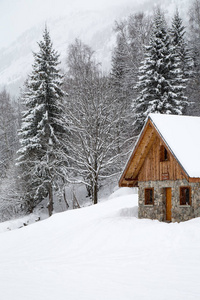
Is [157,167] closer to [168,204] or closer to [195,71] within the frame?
[168,204]

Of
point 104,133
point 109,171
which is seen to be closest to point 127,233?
point 104,133

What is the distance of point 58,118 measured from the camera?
3027cm

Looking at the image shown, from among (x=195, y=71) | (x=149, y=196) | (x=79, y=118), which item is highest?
(x=195, y=71)

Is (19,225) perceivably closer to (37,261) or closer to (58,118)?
(58,118)

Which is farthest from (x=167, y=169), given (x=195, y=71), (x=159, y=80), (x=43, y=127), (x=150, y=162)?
(x=195, y=71)

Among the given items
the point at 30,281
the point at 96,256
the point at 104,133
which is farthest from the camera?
the point at 104,133

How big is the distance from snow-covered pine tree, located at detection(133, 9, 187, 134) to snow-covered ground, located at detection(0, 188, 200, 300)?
10891 mm

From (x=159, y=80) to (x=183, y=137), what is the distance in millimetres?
12465

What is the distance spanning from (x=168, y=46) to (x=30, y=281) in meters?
24.6

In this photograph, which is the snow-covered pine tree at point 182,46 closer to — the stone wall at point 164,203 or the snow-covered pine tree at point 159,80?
the snow-covered pine tree at point 159,80

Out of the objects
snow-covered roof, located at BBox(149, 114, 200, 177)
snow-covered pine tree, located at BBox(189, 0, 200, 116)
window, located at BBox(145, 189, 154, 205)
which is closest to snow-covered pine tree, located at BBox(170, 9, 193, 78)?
snow-covered pine tree, located at BBox(189, 0, 200, 116)

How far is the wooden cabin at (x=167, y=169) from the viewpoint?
15609mm

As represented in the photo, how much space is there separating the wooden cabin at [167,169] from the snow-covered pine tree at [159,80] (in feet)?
30.7

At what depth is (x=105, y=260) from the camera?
42.4 ft
